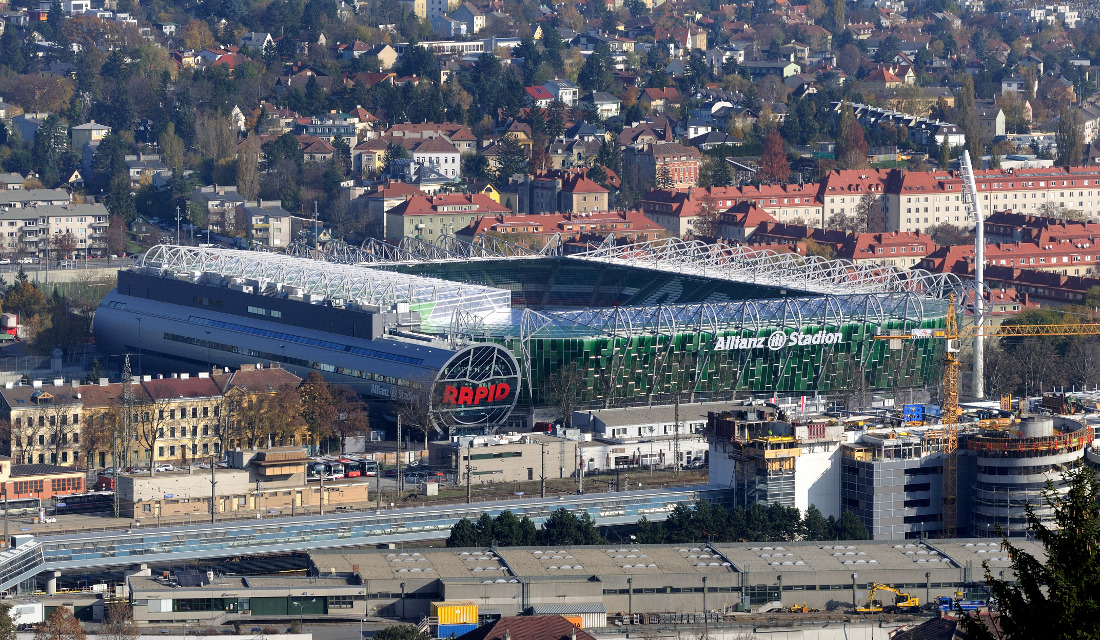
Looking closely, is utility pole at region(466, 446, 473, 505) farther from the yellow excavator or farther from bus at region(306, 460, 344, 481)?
the yellow excavator

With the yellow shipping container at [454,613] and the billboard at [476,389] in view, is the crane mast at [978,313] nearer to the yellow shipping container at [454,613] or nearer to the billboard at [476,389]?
the billboard at [476,389]

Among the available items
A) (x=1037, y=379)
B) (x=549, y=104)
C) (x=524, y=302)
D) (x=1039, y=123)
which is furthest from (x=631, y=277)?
(x=1039, y=123)

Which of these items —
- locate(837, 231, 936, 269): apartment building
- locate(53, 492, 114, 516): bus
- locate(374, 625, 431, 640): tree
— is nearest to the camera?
locate(374, 625, 431, 640): tree

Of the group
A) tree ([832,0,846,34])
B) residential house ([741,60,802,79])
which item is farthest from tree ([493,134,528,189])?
tree ([832,0,846,34])

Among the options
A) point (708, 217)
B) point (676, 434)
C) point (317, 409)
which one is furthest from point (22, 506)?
point (708, 217)

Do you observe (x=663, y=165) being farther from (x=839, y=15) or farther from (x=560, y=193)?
(x=839, y=15)
